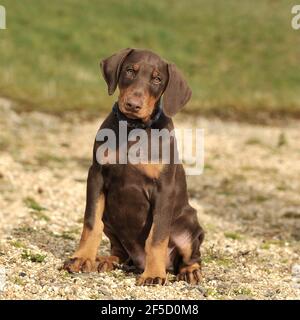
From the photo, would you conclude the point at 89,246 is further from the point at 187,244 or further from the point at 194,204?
the point at 194,204

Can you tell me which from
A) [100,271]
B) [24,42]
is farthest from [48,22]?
[100,271]

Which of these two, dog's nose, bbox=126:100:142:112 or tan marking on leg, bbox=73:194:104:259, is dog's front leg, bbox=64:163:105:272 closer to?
tan marking on leg, bbox=73:194:104:259

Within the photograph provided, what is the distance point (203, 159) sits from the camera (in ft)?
61.2

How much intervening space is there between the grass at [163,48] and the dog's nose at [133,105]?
16.7m

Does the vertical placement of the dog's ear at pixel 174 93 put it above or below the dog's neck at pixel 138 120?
above

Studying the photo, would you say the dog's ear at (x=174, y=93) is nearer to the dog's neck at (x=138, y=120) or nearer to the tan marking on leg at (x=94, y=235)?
the dog's neck at (x=138, y=120)

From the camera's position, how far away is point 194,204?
14.1 meters

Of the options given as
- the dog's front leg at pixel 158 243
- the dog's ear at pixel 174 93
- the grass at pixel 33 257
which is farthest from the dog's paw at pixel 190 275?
the dog's ear at pixel 174 93

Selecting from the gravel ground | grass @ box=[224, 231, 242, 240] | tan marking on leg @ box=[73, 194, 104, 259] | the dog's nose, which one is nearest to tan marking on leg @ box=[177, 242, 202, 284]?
the gravel ground

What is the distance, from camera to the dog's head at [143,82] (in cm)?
738

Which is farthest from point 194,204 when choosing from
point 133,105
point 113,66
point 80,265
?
point 133,105

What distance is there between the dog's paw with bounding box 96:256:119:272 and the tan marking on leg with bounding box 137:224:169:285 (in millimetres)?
679

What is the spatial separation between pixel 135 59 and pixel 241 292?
2.76 meters
